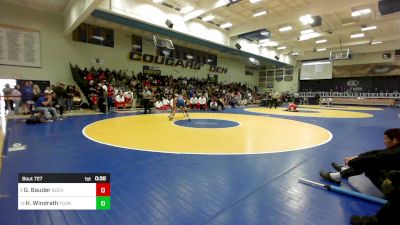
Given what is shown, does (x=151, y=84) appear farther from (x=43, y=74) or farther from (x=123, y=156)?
(x=123, y=156)

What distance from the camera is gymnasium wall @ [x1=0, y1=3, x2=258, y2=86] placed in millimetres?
11852

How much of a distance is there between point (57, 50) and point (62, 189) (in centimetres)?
1489

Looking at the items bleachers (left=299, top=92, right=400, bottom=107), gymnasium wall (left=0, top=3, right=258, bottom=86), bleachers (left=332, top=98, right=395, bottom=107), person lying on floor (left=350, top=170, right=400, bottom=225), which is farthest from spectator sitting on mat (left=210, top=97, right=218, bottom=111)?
bleachers (left=332, top=98, right=395, bottom=107)

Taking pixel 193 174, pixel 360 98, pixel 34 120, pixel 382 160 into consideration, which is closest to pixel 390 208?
pixel 382 160

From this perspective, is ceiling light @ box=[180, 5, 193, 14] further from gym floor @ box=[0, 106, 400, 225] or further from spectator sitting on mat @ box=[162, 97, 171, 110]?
gym floor @ box=[0, 106, 400, 225]

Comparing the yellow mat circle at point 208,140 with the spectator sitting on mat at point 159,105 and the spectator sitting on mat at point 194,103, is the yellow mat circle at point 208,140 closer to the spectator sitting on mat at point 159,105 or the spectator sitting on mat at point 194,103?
the spectator sitting on mat at point 159,105

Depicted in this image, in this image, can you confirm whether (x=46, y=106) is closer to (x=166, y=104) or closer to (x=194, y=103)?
(x=166, y=104)

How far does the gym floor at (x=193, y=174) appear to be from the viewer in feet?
6.92

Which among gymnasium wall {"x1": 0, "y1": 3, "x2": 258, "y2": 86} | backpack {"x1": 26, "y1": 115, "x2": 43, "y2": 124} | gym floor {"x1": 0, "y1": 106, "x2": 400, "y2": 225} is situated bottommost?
gym floor {"x1": 0, "y1": 106, "x2": 400, "y2": 225}

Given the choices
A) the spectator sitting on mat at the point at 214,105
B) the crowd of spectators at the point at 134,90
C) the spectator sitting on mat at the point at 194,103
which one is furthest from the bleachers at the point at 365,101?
the spectator sitting on mat at the point at 194,103

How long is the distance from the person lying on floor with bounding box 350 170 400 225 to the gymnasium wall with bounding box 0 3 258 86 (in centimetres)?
1588

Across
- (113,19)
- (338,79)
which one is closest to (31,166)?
(113,19)

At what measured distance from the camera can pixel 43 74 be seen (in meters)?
12.9

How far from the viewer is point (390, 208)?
1807mm
